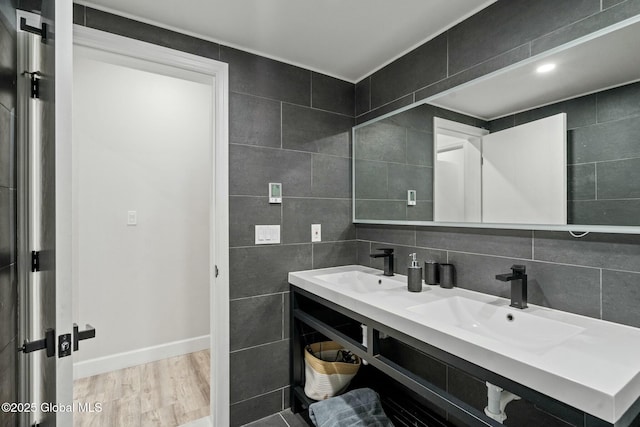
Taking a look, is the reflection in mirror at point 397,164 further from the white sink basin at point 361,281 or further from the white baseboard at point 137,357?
the white baseboard at point 137,357

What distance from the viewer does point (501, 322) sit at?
4.23 feet

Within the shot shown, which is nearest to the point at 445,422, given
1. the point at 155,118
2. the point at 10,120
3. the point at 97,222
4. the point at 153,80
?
the point at 10,120

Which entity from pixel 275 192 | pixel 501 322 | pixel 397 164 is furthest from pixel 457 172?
pixel 275 192

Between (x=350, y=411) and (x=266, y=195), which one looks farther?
(x=266, y=195)

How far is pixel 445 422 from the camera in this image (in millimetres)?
1643

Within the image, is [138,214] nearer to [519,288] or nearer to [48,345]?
[48,345]

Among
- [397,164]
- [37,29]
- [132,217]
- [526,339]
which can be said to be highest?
[37,29]

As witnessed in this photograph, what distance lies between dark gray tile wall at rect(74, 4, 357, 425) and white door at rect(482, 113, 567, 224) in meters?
1.07

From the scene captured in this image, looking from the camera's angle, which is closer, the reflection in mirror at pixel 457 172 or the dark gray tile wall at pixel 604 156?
the dark gray tile wall at pixel 604 156

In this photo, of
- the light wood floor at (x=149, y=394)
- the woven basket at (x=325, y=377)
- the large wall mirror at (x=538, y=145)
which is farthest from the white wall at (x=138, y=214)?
the large wall mirror at (x=538, y=145)

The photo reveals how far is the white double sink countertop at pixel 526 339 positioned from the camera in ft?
2.40

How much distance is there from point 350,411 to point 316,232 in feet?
3.54

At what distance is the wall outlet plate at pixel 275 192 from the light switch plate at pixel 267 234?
0.17m

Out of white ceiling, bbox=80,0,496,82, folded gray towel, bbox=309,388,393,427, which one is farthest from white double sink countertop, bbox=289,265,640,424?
white ceiling, bbox=80,0,496,82
